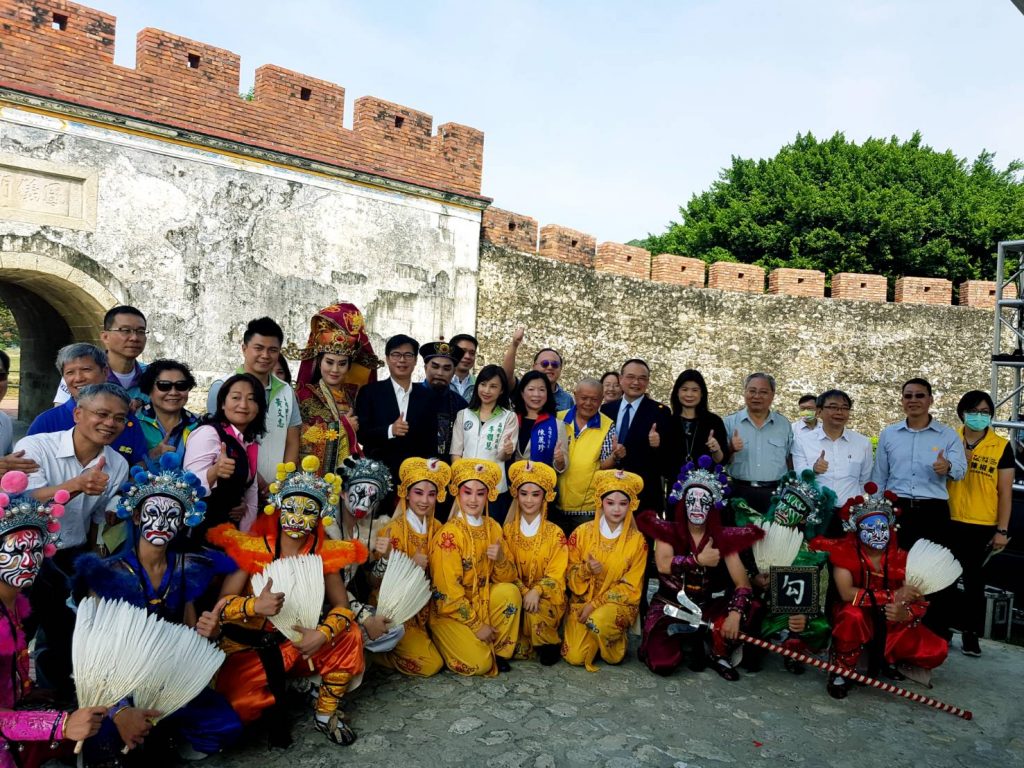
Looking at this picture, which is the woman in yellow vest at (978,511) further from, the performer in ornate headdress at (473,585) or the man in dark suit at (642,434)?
the performer in ornate headdress at (473,585)

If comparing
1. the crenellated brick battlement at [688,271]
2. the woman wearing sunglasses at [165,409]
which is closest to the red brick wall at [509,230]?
the crenellated brick battlement at [688,271]

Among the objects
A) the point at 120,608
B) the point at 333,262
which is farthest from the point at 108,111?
the point at 120,608

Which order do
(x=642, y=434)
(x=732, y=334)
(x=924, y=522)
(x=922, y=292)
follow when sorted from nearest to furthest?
1. (x=924, y=522)
2. (x=642, y=434)
3. (x=732, y=334)
4. (x=922, y=292)

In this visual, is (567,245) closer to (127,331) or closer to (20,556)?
(127,331)

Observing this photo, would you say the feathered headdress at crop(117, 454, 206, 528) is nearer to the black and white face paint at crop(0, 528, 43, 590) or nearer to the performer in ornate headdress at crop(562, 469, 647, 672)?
the black and white face paint at crop(0, 528, 43, 590)

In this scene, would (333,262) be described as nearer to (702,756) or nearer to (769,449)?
(769,449)

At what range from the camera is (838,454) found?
485 centimetres

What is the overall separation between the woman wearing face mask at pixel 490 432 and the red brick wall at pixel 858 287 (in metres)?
12.0

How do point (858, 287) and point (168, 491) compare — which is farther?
point (858, 287)

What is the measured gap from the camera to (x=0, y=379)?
→ 366cm

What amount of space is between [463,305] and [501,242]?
1.33 metres

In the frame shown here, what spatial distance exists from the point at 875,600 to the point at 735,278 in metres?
10.7

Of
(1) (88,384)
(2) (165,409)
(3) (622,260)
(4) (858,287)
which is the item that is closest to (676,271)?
(3) (622,260)

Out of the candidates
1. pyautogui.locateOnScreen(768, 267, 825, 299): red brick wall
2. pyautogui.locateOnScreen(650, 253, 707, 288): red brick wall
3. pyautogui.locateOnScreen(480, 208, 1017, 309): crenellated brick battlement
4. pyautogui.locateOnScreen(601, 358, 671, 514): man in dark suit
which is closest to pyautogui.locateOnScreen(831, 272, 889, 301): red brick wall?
pyautogui.locateOnScreen(480, 208, 1017, 309): crenellated brick battlement
